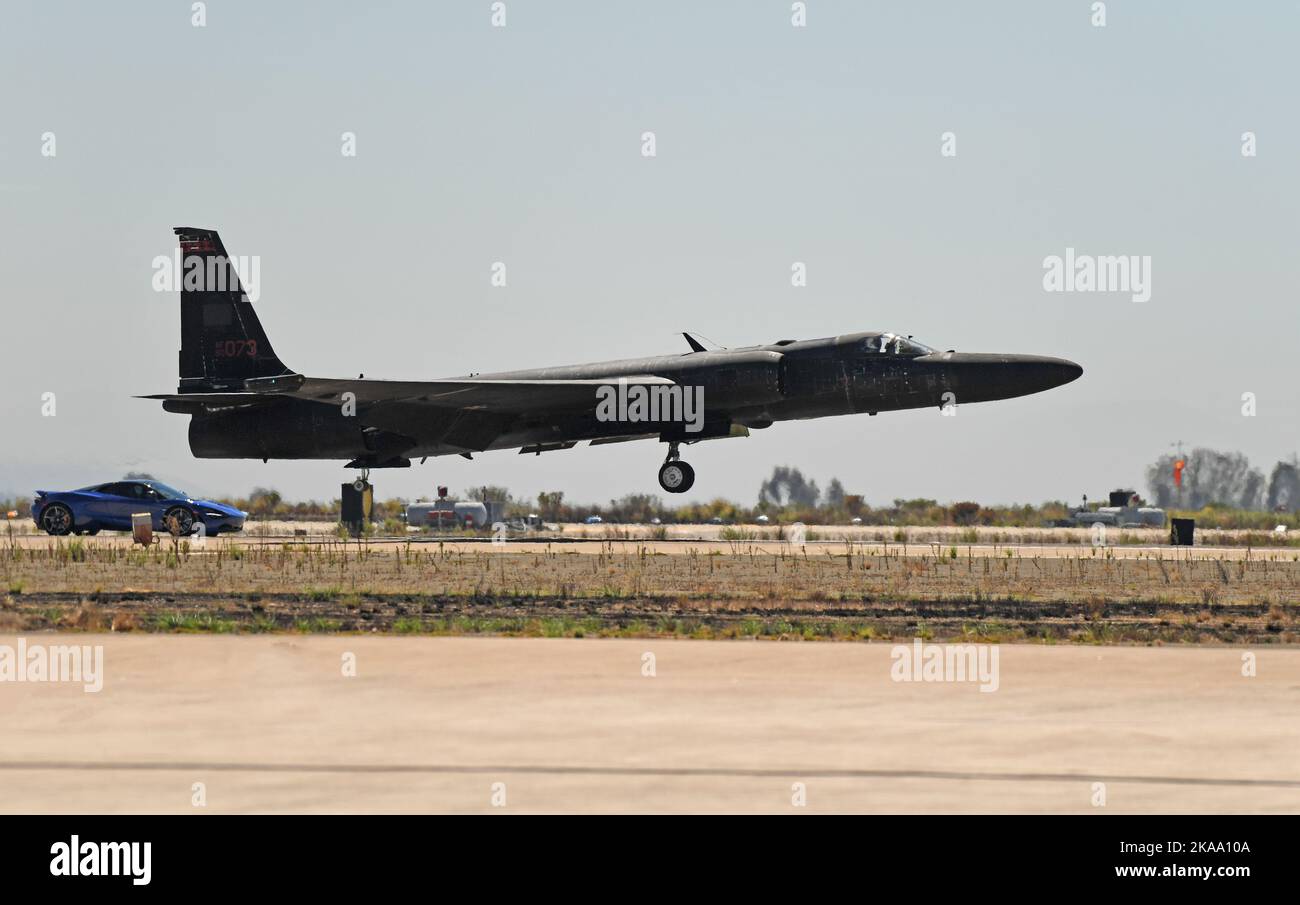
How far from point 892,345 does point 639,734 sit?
25.8m

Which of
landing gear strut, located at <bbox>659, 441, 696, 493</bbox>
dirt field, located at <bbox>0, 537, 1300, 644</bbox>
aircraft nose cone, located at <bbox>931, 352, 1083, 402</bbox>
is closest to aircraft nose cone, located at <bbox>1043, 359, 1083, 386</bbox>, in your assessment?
aircraft nose cone, located at <bbox>931, 352, 1083, 402</bbox>

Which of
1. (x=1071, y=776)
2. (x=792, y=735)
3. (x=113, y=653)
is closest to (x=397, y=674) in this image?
(x=113, y=653)

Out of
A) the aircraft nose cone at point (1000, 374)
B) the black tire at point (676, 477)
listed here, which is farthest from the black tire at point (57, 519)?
the aircraft nose cone at point (1000, 374)

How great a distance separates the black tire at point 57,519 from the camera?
39.6 m

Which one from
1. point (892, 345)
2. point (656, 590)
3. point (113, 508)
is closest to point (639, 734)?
point (656, 590)

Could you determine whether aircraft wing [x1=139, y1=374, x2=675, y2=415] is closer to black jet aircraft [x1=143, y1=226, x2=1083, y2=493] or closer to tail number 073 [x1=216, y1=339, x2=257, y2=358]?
black jet aircraft [x1=143, y1=226, x2=1083, y2=493]

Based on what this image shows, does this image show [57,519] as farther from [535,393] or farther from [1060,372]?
[1060,372]

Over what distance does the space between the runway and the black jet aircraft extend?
794 inches

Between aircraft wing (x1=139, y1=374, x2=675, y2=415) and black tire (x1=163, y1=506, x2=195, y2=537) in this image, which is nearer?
aircraft wing (x1=139, y1=374, x2=675, y2=415)

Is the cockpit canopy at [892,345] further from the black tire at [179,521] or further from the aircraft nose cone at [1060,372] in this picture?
the black tire at [179,521]

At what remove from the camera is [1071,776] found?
978 cm

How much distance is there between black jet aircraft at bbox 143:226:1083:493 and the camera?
3600 cm

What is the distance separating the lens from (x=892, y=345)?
118 ft

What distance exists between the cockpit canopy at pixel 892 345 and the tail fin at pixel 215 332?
1537 cm
